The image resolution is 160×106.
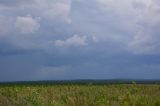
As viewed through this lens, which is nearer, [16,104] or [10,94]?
[16,104]

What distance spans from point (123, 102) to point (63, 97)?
3614mm

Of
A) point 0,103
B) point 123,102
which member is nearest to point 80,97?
point 123,102

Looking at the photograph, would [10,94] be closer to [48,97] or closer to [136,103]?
[48,97]

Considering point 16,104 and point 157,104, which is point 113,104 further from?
point 16,104

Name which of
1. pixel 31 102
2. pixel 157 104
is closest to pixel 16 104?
pixel 31 102

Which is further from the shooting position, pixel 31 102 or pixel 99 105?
pixel 99 105

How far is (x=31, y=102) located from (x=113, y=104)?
3.81 metres

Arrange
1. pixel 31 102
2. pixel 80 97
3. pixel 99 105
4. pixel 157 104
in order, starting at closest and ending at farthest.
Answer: pixel 31 102 < pixel 99 105 < pixel 157 104 < pixel 80 97

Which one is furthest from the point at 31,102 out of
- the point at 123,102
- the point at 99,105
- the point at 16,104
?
the point at 123,102

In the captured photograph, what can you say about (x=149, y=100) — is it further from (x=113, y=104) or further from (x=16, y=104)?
(x=16, y=104)

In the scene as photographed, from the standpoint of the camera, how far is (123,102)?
18156mm

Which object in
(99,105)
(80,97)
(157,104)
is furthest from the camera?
(80,97)

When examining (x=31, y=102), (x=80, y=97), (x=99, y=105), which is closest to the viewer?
(x=31, y=102)

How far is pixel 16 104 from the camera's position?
52.3 ft
